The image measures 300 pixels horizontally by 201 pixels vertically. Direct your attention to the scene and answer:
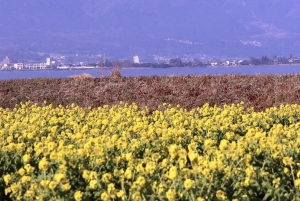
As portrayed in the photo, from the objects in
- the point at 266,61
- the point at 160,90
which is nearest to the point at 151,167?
the point at 160,90

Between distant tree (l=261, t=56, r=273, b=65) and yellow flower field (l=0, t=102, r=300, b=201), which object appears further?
distant tree (l=261, t=56, r=273, b=65)

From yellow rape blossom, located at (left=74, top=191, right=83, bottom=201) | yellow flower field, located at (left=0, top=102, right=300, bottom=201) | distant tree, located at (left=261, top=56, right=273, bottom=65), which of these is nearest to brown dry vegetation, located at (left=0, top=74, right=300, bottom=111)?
yellow flower field, located at (left=0, top=102, right=300, bottom=201)

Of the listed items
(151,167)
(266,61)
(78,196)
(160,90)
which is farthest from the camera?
(266,61)

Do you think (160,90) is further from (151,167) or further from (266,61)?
(266,61)

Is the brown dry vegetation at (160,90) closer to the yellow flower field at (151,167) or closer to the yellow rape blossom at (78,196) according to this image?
the yellow flower field at (151,167)

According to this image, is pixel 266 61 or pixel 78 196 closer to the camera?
pixel 78 196

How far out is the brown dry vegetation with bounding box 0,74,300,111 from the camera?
1643 cm

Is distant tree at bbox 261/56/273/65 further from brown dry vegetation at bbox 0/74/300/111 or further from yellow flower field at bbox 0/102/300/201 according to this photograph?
yellow flower field at bbox 0/102/300/201

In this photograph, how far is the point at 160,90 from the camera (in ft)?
57.6

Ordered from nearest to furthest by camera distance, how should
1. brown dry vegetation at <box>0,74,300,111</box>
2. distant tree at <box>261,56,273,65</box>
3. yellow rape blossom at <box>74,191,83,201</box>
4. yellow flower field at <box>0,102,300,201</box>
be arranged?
yellow rape blossom at <box>74,191,83,201</box> < yellow flower field at <box>0,102,300,201</box> < brown dry vegetation at <box>0,74,300,111</box> < distant tree at <box>261,56,273,65</box>

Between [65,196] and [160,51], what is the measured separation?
6881 inches

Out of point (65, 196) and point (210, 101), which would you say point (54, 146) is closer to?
point (65, 196)

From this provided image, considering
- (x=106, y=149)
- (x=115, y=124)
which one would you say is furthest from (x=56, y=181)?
(x=115, y=124)

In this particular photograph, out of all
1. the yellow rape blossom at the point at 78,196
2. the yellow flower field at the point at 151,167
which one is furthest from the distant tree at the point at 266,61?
the yellow rape blossom at the point at 78,196
